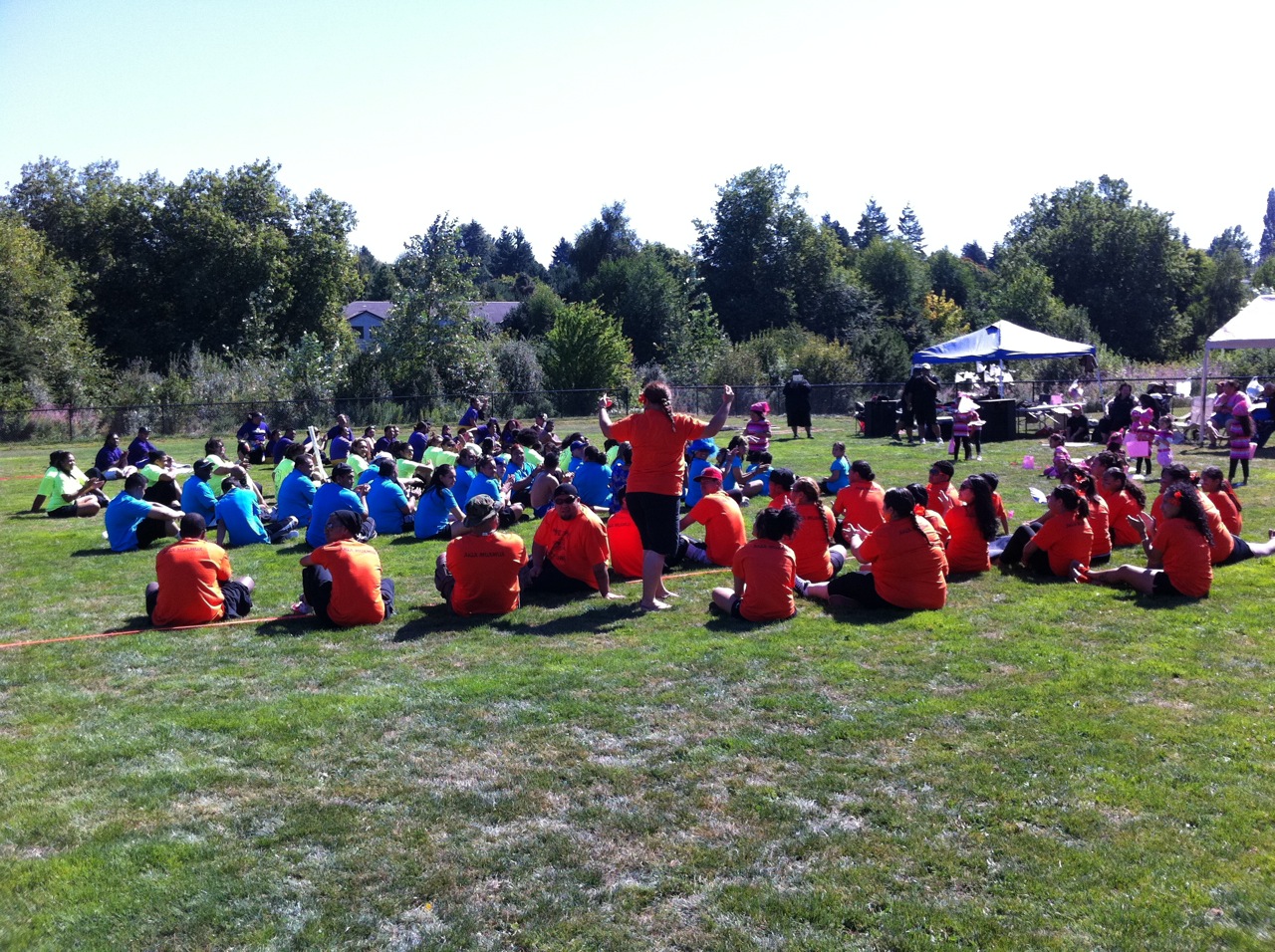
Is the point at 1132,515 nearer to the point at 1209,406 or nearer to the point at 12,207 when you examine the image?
the point at 1209,406

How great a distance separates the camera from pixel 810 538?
29.7 feet

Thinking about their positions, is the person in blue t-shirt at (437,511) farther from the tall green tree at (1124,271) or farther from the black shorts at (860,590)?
the tall green tree at (1124,271)

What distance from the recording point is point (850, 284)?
208 feet

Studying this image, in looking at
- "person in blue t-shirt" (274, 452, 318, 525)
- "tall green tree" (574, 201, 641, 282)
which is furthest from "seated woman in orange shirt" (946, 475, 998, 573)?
"tall green tree" (574, 201, 641, 282)

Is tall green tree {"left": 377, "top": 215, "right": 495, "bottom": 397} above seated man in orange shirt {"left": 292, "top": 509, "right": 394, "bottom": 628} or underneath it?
above

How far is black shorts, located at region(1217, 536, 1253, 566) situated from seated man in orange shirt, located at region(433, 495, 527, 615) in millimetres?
6570

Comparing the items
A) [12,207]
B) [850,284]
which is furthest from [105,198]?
[850,284]

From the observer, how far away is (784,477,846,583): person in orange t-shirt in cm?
898

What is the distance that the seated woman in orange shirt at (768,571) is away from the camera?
7.99m

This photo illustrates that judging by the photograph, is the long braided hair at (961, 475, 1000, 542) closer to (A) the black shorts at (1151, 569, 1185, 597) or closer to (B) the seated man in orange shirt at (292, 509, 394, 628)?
(A) the black shorts at (1151, 569, 1185, 597)

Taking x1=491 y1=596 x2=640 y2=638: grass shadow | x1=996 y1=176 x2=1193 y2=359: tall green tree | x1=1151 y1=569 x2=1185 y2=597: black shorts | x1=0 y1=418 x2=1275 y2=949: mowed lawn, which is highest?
x1=996 y1=176 x2=1193 y2=359: tall green tree

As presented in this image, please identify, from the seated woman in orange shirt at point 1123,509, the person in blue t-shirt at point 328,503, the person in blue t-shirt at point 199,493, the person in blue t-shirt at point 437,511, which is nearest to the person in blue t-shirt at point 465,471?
the person in blue t-shirt at point 437,511

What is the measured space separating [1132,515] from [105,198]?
163 feet

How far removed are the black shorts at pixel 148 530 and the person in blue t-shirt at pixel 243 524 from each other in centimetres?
64
